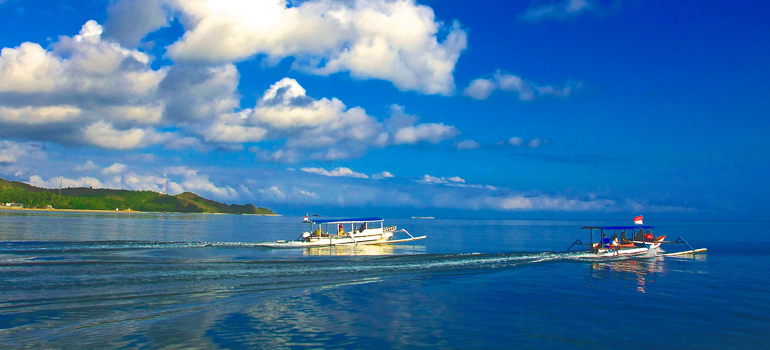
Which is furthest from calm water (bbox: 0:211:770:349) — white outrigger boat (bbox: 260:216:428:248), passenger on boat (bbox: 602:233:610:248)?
white outrigger boat (bbox: 260:216:428:248)

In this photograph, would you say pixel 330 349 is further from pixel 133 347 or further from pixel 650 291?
pixel 650 291

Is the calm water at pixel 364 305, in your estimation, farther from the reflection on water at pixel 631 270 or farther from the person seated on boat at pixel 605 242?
the person seated on boat at pixel 605 242

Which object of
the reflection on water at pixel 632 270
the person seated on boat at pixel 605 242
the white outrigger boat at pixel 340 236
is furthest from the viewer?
the white outrigger boat at pixel 340 236

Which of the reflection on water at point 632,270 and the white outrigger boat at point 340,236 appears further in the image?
the white outrigger boat at point 340,236

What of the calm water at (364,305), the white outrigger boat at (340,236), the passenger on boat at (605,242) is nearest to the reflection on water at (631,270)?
the calm water at (364,305)

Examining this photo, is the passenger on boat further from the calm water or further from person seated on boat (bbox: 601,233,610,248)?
the calm water

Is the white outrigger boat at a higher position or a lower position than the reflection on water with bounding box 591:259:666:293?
higher

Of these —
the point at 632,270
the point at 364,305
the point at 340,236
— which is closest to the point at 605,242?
the point at 632,270

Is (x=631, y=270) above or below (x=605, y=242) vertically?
below

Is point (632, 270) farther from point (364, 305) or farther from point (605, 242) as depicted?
point (364, 305)

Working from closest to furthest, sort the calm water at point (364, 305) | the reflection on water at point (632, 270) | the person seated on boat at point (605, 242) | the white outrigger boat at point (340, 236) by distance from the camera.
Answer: the calm water at point (364, 305), the reflection on water at point (632, 270), the person seated on boat at point (605, 242), the white outrigger boat at point (340, 236)

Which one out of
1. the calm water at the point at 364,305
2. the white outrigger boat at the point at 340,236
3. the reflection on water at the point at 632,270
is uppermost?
the white outrigger boat at the point at 340,236

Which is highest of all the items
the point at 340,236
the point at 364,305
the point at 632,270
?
the point at 340,236

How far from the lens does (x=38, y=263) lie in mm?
34125
